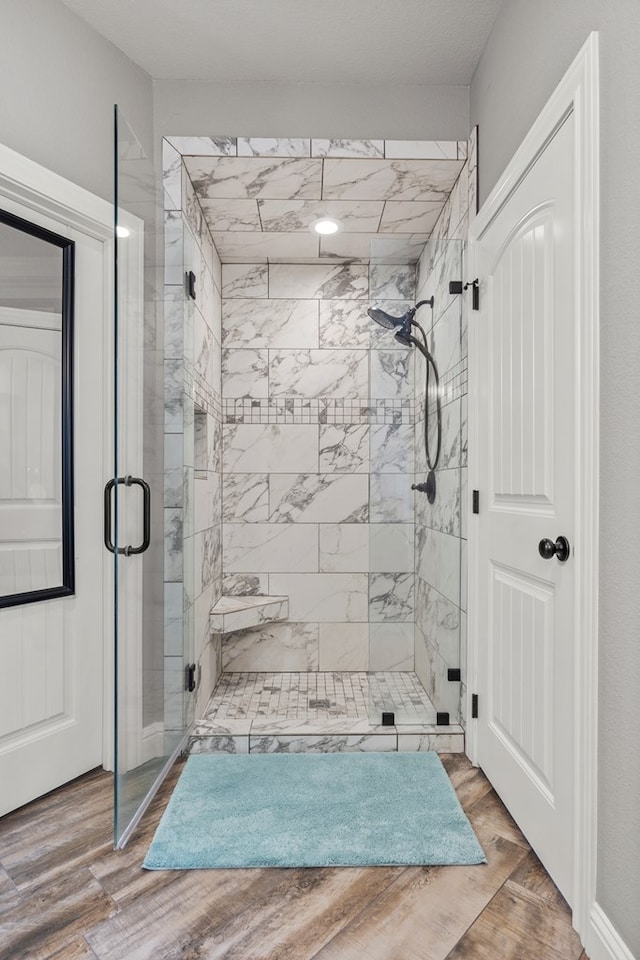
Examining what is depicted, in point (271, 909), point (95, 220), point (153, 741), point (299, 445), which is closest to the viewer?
point (271, 909)

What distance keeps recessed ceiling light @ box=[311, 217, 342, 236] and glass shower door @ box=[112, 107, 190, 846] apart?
87 cm

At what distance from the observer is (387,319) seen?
7.99 ft

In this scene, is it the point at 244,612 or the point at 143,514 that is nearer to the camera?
the point at 143,514

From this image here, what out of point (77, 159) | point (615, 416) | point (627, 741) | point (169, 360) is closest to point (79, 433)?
point (169, 360)

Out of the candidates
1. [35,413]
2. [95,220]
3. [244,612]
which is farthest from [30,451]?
[244,612]

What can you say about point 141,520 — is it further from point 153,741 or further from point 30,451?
point 153,741

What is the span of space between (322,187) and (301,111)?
294 mm

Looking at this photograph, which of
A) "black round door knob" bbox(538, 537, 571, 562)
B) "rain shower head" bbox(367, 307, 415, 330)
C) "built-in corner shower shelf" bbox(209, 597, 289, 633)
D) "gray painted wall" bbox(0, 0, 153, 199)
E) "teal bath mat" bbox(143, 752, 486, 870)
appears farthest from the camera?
"built-in corner shower shelf" bbox(209, 597, 289, 633)

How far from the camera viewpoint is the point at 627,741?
1.29m

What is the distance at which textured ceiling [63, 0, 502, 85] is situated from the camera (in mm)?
2162

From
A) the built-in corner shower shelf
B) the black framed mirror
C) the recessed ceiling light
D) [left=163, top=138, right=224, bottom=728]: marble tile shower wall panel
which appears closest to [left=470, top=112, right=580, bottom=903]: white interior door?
the recessed ceiling light

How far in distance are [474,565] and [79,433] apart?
154 cm

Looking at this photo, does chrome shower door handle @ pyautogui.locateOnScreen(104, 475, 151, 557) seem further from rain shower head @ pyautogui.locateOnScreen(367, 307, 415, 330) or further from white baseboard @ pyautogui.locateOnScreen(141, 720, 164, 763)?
rain shower head @ pyautogui.locateOnScreen(367, 307, 415, 330)

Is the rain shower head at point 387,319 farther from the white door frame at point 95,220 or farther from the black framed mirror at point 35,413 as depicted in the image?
the black framed mirror at point 35,413
